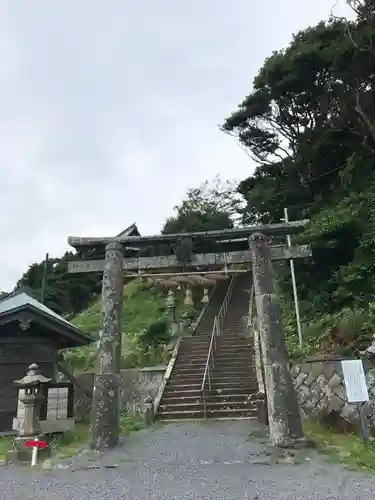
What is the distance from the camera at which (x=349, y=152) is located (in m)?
20.6

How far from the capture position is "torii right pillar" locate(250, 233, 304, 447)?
7223 millimetres

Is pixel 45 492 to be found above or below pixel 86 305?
below

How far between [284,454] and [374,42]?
18.3 m

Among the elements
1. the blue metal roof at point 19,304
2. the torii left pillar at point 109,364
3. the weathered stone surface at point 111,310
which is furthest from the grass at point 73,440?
the blue metal roof at point 19,304

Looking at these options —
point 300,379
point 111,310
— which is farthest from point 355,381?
point 111,310

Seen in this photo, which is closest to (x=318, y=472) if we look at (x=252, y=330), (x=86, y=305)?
(x=252, y=330)

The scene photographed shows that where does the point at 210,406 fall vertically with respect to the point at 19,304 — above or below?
below

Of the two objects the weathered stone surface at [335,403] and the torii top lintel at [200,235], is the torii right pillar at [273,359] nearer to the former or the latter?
the torii top lintel at [200,235]

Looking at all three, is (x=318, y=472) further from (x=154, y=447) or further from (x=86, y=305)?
(x=86, y=305)

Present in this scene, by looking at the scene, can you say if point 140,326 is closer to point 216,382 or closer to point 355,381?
point 216,382

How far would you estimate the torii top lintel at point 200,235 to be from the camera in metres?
9.48

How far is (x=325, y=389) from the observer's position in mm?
9844

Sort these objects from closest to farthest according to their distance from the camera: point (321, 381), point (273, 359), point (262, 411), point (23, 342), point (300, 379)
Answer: point (273, 359) → point (321, 381) → point (262, 411) → point (300, 379) → point (23, 342)

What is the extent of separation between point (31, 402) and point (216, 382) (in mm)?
6881
